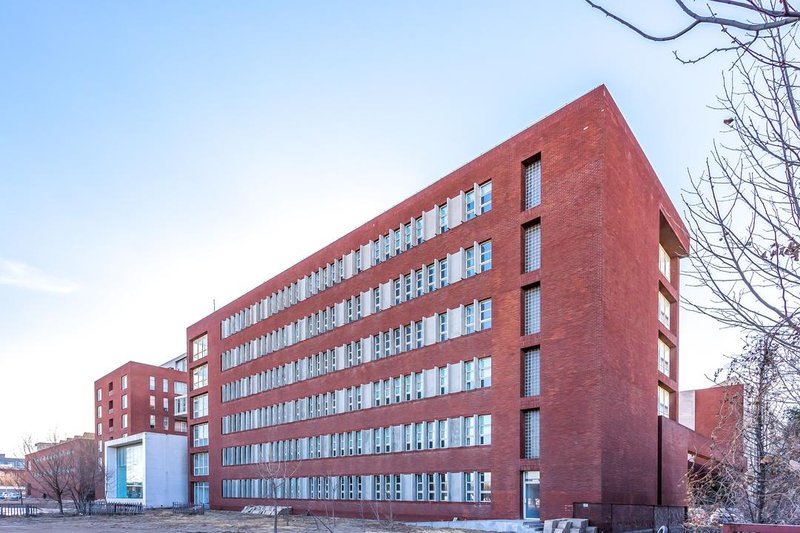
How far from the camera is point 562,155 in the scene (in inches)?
1438

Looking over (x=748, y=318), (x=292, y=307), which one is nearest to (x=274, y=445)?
(x=292, y=307)

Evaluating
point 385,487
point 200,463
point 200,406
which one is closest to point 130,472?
point 200,463

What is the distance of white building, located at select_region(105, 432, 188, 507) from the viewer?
7512 centimetres

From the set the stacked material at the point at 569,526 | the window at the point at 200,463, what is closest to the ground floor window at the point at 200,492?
the window at the point at 200,463

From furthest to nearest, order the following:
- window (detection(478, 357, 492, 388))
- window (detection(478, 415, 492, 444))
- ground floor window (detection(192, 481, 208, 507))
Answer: ground floor window (detection(192, 481, 208, 507)) → window (detection(478, 357, 492, 388)) → window (detection(478, 415, 492, 444))

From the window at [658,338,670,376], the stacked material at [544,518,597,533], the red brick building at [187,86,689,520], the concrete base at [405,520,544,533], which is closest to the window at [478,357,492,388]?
the red brick building at [187,86,689,520]

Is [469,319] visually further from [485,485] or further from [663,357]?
[663,357]

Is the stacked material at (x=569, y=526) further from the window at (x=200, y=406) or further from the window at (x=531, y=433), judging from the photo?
the window at (x=200, y=406)

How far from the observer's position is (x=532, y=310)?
122 feet

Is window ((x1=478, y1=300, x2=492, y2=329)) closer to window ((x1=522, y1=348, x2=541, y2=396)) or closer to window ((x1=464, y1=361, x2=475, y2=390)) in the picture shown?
window ((x1=464, y1=361, x2=475, y2=390))

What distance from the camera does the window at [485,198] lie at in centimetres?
4097

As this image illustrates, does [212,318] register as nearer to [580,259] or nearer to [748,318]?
[580,259]

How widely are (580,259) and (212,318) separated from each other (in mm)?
50668

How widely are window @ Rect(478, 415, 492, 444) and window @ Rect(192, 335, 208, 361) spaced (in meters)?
45.2
